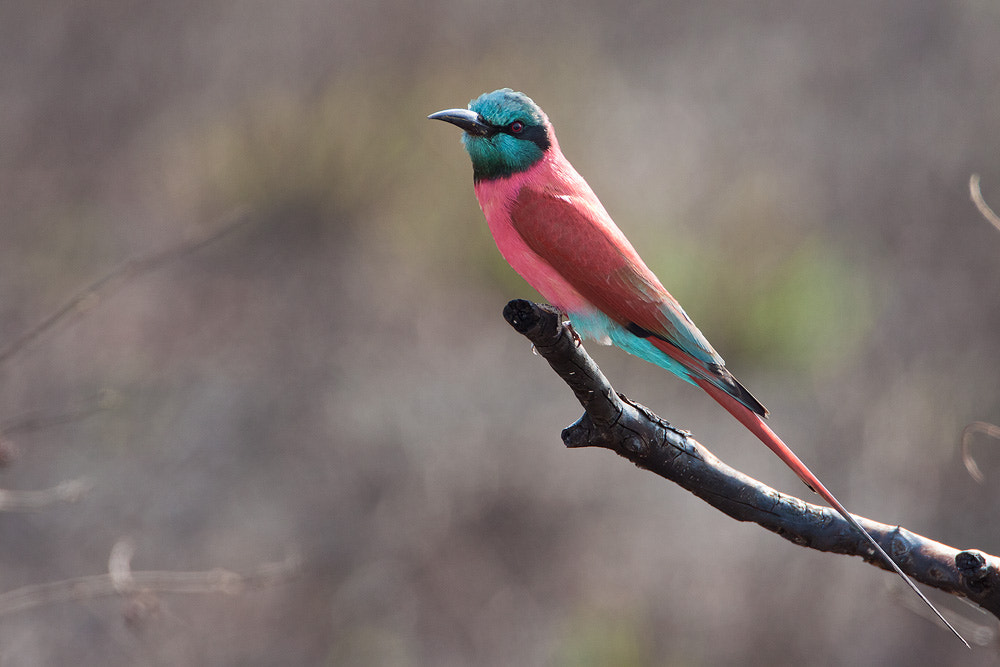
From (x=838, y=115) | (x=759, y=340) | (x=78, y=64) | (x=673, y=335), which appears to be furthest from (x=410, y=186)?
(x=673, y=335)

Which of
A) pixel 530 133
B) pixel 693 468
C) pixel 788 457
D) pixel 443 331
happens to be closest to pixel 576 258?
pixel 530 133

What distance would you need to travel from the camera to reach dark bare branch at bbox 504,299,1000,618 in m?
1.93

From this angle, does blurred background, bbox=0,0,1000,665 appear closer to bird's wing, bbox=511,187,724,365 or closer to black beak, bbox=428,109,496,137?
black beak, bbox=428,109,496,137

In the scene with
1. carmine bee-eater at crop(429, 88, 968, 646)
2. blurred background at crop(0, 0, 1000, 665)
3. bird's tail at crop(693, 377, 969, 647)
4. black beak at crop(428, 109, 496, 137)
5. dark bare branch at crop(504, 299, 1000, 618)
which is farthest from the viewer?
blurred background at crop(0, 0, 1000, 665)

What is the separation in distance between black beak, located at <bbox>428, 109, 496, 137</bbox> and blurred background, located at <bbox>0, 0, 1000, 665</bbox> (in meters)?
3.17

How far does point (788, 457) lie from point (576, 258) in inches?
27.8

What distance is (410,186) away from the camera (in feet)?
22.7

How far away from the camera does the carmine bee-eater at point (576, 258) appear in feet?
7.48

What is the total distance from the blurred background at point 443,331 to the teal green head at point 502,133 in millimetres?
3177

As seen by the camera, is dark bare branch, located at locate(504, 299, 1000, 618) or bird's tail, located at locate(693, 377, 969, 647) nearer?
bird's tail, located at locate(693, 377, 969, 647)

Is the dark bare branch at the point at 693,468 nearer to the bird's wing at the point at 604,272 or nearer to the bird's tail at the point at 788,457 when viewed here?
the bird's tail at the point at 788,457

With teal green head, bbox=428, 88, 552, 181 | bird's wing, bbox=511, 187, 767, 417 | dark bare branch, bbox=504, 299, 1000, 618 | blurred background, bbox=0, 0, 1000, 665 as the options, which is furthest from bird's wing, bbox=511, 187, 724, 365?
blurred background, bbox=0, 0, 1000, 665

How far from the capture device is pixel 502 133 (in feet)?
8.15

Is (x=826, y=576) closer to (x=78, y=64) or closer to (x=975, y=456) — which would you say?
(x=975, y=456)
